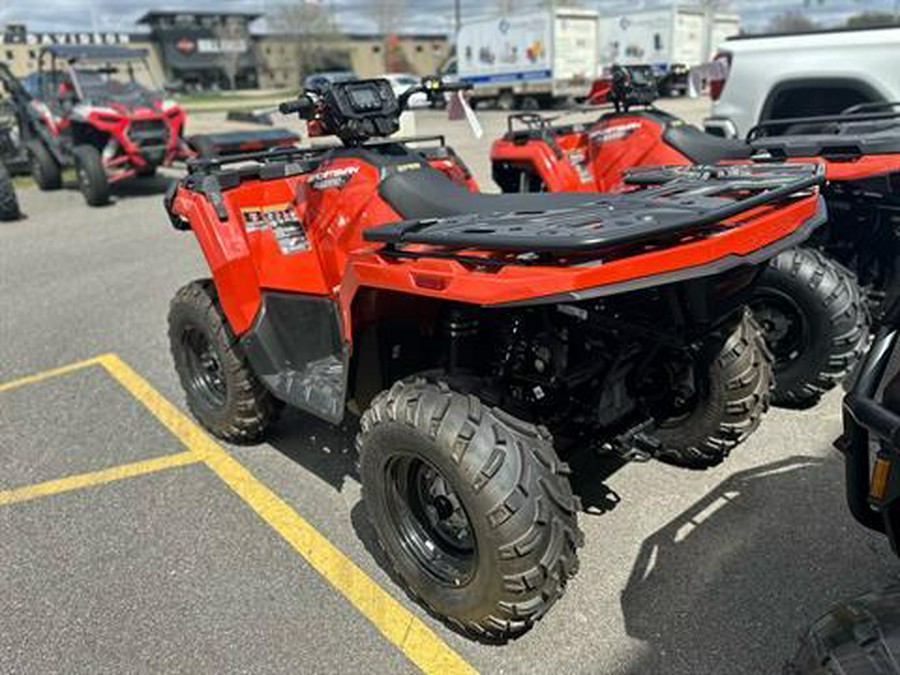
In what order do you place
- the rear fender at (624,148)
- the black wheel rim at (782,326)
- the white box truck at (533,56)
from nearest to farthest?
the black wheel rim at (782,326)
the rear fender at (624,148)
the white box truck at (533,56)

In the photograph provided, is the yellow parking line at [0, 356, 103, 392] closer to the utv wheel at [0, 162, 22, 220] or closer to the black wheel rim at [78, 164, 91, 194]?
the utv wheel at [0, 162, 22, 220]

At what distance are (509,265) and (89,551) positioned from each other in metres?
2.20

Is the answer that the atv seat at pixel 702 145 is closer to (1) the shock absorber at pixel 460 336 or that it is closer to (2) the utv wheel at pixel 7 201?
(1) the shock absorber at pixel 460 336

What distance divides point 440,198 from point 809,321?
2.03 metres

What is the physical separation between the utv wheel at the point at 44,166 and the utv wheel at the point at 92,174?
1.54m

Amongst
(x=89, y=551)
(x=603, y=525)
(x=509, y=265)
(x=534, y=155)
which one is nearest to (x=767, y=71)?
(x=534, y=155)

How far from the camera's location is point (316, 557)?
288 centimetres

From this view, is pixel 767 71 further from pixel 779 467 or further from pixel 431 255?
pixel 431 255

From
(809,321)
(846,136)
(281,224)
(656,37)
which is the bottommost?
(809,321)

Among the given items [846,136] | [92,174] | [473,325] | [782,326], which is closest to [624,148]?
[846,136]

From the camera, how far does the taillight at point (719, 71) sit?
19.9 ft

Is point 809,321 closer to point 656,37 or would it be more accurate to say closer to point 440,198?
point 440,198

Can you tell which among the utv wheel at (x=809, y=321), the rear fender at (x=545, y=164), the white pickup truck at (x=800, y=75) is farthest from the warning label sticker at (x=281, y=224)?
the white pickup truck at (x=800, y=75)

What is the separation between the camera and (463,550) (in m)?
2.55
